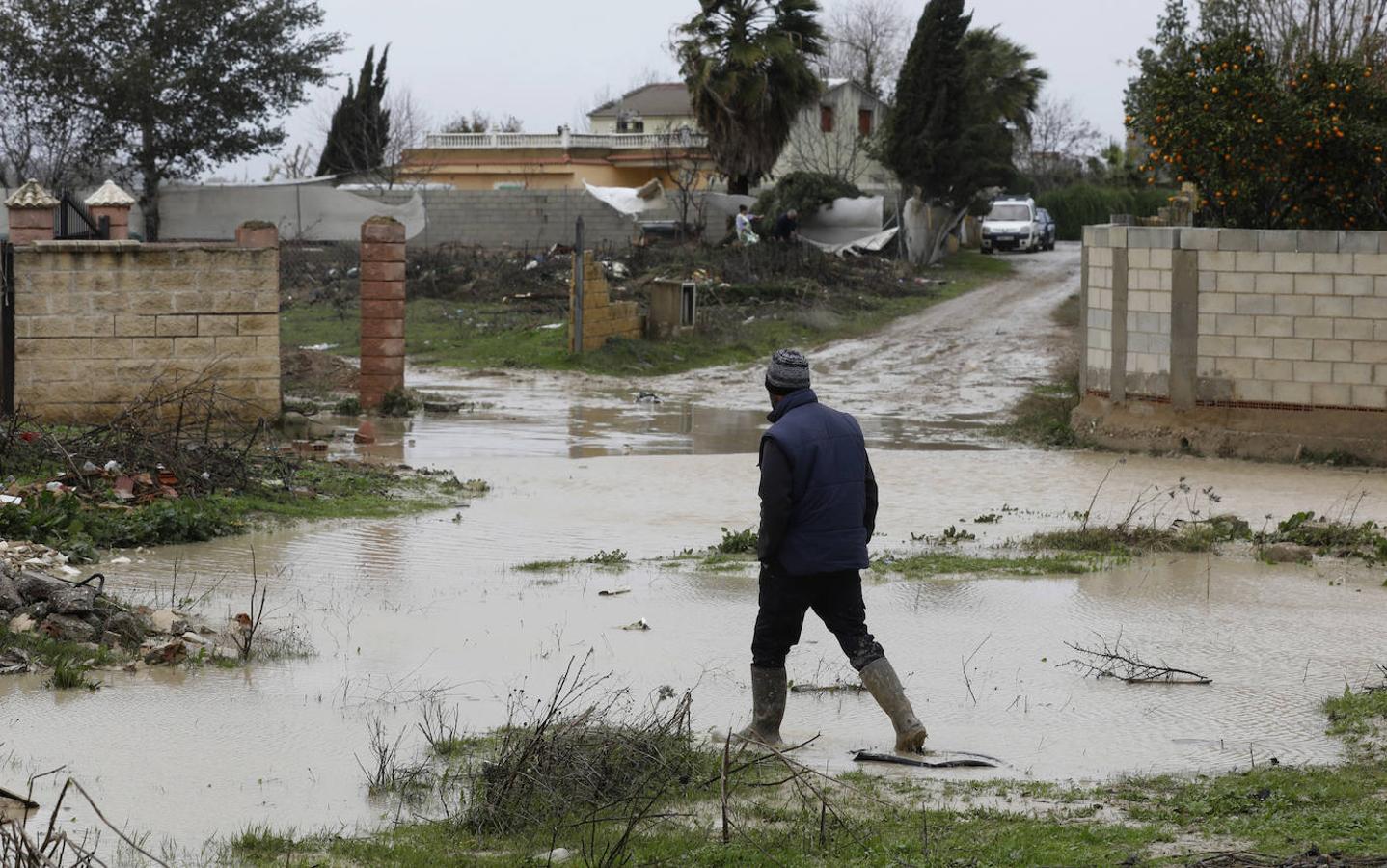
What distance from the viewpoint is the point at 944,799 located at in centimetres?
531

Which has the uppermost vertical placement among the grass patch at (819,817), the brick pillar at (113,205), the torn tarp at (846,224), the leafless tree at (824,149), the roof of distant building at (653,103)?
the roof of distant building at (653,103)

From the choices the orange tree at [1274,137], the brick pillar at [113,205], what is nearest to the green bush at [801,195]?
the brick pillar at [113,205]

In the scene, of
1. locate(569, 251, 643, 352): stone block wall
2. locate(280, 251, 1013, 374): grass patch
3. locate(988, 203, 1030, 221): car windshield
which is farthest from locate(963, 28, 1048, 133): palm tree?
locate(569, 251, 643, 352): stone block wall

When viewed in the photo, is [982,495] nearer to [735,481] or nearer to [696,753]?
[735,481]

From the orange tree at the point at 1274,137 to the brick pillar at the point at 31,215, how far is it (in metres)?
12.0

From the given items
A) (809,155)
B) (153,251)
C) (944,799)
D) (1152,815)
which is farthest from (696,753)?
(809,155)

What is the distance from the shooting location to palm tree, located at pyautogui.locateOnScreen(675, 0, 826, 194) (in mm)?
36219

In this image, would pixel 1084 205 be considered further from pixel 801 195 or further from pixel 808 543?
pixel 808 543

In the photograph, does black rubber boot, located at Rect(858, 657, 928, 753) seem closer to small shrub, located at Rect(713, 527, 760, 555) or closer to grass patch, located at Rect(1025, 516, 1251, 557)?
small shrub, located at Rect(713, 527, 760, 555)

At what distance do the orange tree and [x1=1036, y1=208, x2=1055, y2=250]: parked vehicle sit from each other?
2888 centimetres

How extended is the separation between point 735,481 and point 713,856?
9.03 metres

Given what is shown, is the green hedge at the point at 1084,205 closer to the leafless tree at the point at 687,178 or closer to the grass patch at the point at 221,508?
the leafless tree at the point at 687,178

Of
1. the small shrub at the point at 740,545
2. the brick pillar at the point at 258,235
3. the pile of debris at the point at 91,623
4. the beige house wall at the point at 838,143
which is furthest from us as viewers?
the beige house wall at the point at 838,143

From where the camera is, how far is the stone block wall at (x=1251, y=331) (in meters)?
14.3
